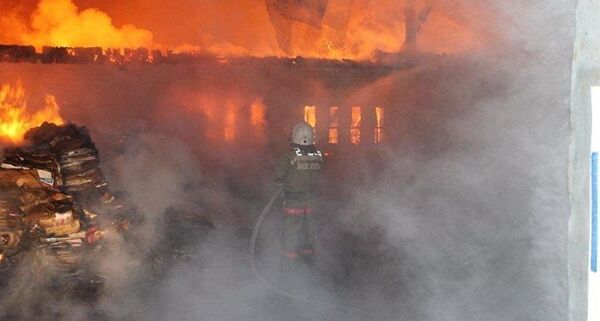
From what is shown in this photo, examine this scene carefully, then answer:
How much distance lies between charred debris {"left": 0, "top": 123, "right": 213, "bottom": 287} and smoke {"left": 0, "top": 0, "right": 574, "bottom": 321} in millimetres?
316

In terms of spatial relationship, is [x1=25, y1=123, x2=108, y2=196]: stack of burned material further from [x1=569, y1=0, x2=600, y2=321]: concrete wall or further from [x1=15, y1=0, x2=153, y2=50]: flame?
[x1=15, y1=0, x2=153, y2=50]: flame

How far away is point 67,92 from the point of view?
10.6 metres

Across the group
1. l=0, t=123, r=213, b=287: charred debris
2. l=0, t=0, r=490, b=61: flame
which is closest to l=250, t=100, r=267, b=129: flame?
l=0, t=0, r=490, b=61: flame

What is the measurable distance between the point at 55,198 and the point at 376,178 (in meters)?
6.59

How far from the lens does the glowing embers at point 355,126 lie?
11.6 m

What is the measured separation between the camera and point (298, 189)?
6758 millimetres

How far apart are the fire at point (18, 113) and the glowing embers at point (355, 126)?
18.4 ft

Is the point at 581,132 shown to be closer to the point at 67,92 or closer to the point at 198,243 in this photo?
the point at 198,243

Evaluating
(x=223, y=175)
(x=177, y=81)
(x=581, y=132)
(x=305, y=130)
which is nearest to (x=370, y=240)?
(x=305, y=130)

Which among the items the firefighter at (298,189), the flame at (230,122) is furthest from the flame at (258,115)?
the firefighter at (298,189)

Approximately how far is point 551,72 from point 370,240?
13.4 ft

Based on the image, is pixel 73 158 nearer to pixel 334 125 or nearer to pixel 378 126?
pixel 334 125

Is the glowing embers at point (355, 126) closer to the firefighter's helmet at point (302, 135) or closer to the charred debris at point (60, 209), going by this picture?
the firefighter's helmet at point (302, 135)

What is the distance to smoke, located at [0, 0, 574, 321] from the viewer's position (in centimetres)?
523
